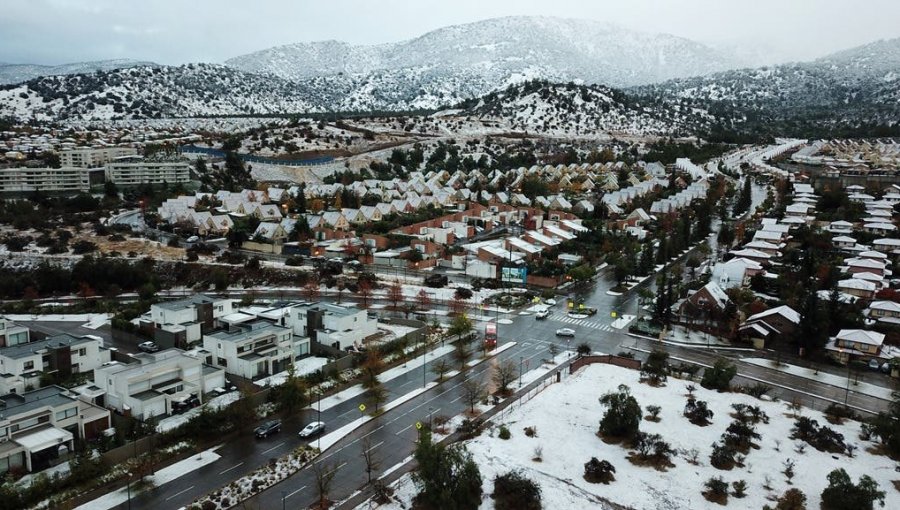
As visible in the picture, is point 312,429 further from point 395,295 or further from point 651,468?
point 395,295

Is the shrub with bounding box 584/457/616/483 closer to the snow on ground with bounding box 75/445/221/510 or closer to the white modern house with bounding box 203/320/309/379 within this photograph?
the snow on ground with bounding box 75/445/221/510

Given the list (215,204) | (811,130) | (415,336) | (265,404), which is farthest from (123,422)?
(811,130)

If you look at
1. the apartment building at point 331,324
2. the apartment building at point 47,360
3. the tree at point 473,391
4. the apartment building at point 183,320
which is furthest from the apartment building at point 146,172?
the tree at point 473,391

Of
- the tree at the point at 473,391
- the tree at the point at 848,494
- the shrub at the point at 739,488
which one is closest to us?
the tree at the point at 848,494

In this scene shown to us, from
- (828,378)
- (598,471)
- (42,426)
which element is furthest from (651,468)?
(42,426)

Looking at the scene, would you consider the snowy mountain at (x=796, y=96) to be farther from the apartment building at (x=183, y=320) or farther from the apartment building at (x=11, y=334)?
the apartment building at (x=11, y=334)

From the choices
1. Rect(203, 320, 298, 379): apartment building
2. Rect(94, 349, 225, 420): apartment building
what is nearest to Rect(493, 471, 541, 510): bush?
Rect(94, 349, 225, 420): apartment building
